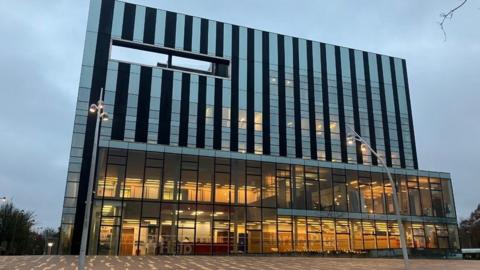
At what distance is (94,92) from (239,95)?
18580mm

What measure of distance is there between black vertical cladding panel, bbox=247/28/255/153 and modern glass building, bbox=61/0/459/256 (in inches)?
5.9

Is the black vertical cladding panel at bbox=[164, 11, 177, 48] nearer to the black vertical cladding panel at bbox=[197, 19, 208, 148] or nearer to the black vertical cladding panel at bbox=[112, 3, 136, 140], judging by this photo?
the black vertical cladding panel at bbox=[197, 19, 208, 148]

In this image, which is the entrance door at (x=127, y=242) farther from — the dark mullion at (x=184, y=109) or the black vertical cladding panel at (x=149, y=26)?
the black vertical cladding panel at (x=149, y=26)

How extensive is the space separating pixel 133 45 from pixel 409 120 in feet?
139

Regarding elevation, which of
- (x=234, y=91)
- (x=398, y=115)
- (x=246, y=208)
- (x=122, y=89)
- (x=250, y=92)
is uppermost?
(x=250, y=92)

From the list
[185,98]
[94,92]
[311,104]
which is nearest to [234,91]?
[185,98]

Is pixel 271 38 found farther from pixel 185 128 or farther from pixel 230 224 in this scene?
pixel 230 224

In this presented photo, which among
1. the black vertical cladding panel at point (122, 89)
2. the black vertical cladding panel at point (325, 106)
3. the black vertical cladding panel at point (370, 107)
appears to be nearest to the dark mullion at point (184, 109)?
the black vertical cladding panel at point (122, 89)

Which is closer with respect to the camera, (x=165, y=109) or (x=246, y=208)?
(x=246, y=208)

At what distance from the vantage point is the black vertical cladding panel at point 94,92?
4653 centimetres

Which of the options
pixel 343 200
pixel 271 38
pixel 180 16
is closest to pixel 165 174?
pixel 343 200

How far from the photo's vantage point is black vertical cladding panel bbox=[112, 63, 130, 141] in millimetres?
50406

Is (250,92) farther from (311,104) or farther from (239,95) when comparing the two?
(311,104)

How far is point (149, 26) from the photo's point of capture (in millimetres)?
55750
